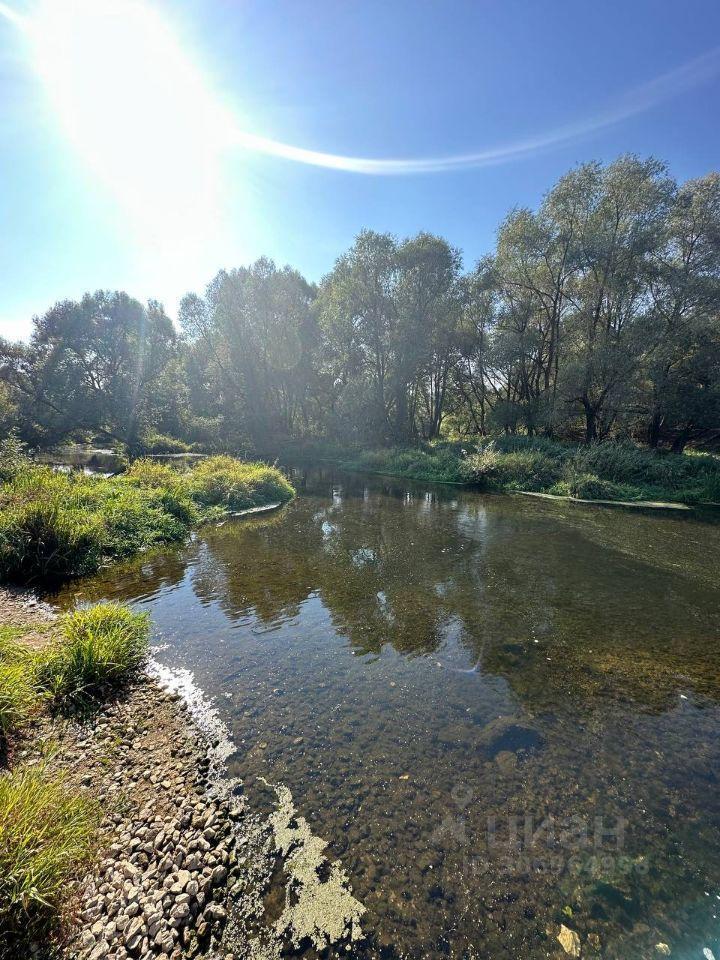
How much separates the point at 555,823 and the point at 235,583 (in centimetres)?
671

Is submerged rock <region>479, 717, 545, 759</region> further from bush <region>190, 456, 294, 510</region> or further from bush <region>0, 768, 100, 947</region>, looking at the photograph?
bush <region>190, 456, 294, 510</region>

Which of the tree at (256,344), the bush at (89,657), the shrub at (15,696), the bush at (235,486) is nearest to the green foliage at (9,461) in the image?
the bush at (235,486)

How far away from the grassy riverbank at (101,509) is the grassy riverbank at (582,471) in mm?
11002

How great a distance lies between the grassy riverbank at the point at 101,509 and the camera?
7.82m

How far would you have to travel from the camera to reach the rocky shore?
90.9 inches

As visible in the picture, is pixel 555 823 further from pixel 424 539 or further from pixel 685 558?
pixel 685 558

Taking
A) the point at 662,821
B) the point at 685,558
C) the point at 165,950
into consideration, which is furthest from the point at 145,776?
the point at 685,558

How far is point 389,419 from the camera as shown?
35.0m

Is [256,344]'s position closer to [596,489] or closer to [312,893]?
[596,489]

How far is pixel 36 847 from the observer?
2.38m

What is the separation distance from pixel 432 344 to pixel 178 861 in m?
31.3

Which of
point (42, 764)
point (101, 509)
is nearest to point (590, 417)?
point (101, 509)

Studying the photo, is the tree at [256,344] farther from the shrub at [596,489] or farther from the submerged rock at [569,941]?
the submerged rock at [569,941]

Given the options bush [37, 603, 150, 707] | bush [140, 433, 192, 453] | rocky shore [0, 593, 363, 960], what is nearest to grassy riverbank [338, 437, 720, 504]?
rocky shore [0, 593, 363, 960]
